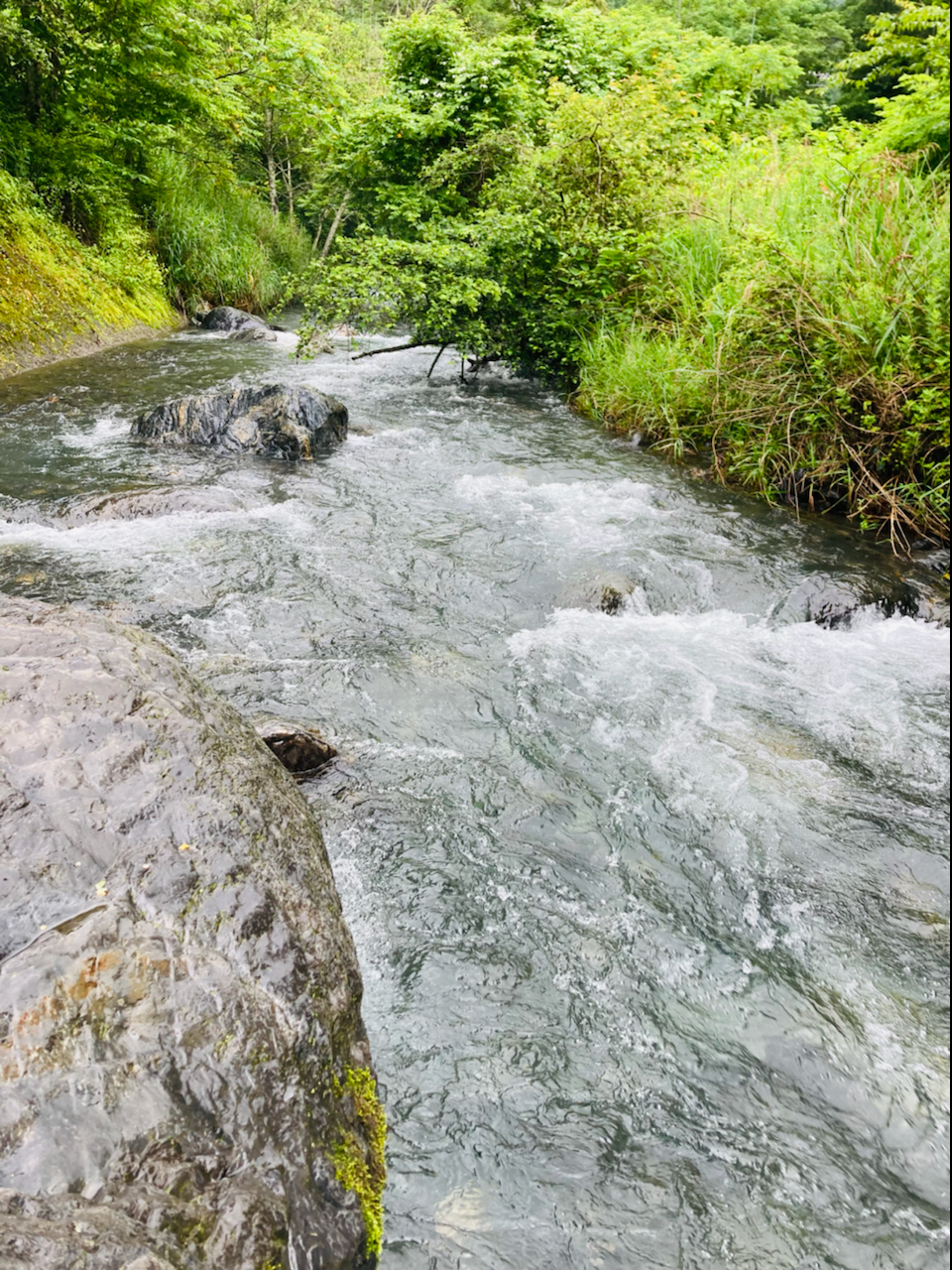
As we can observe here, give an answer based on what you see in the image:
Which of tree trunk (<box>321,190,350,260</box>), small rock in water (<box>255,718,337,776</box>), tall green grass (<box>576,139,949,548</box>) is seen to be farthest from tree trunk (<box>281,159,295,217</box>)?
small rock in water (<box>255,718,337,776</box>)

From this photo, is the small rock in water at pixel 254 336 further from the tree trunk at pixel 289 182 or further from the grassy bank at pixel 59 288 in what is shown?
the tree trunk at pixel 289 182

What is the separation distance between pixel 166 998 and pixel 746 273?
711 cm

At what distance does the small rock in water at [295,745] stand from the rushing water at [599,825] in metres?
0.13

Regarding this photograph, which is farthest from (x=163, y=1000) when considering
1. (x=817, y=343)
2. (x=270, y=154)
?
(x=270, y=154)

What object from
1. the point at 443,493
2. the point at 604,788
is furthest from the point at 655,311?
the point at 604,788

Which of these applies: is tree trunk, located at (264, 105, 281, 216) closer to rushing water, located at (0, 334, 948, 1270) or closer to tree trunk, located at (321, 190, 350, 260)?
tree trunk, located at (321, 190, 350, 260)

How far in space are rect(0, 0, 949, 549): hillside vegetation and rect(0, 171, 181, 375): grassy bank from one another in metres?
0.08

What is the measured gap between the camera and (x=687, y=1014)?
2529mm

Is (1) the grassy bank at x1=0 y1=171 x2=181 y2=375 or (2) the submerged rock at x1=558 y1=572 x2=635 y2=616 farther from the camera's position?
A: (1) the grassy bank at x1=0 y1=171 x2=181 y2=375

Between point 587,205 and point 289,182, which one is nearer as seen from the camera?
point 587,205

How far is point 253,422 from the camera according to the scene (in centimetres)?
812

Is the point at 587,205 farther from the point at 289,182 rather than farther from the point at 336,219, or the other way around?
the point at 289,182

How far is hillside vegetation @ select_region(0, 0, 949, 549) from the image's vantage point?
5961 millimetres

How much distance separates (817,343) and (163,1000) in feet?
20.9
